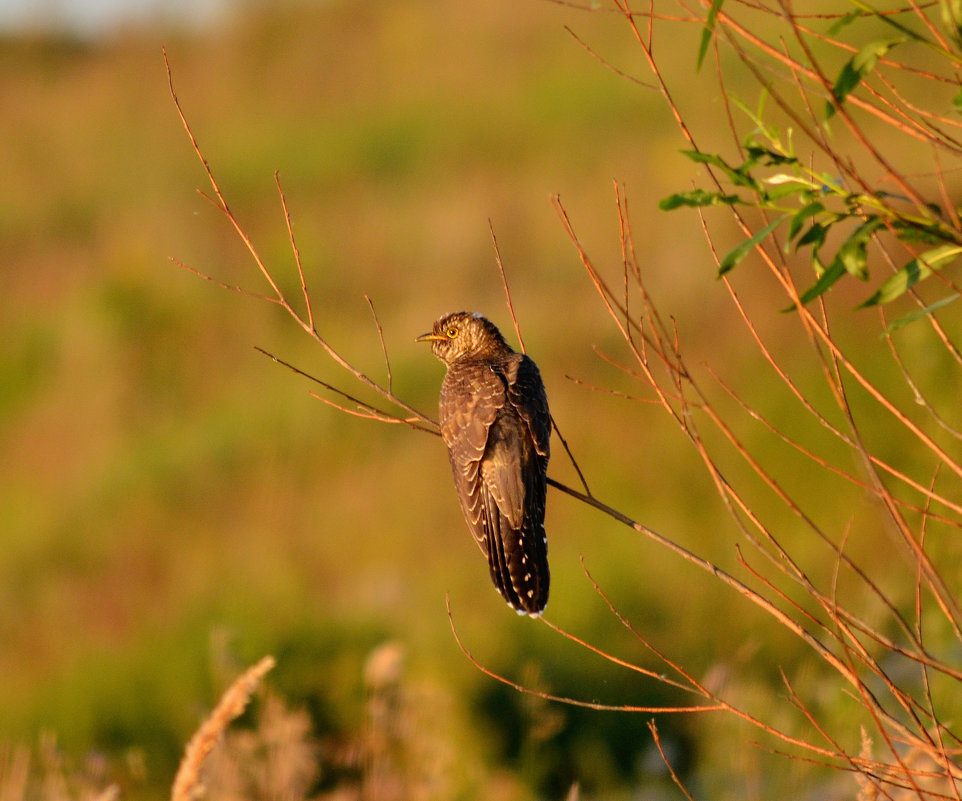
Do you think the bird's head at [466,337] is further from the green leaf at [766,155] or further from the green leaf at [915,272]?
the green leaf at [915,272]

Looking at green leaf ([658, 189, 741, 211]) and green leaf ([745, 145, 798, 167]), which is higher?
green leaf ([745, 145, 798, 167])

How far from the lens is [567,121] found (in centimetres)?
2533

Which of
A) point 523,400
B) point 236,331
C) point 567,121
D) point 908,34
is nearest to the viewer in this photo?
point 908,34

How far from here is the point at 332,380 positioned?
16.5 metres

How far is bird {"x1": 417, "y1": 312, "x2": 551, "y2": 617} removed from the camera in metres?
4.73

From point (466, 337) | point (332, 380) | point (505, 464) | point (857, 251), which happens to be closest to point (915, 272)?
point (857, 251)

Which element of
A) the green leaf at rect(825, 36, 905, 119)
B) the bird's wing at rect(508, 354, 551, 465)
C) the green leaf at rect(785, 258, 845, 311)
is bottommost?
the bird's wing at rect(508, 354, 551, 465)

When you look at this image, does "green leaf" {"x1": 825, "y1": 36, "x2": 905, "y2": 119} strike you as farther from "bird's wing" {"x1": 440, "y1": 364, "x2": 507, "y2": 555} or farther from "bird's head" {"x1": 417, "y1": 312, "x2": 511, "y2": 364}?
"bird's head" {"x1": 417, "y1": 312, "x2": 511, "y2": 364}

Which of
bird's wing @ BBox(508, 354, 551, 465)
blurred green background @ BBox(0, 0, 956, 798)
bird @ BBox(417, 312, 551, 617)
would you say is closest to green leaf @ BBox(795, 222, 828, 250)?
bird @ BBox(417, 312, 551, 617)

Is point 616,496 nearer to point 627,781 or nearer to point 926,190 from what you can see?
point 627,781

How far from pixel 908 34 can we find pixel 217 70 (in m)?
29.0

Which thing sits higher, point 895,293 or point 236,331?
point 895,293

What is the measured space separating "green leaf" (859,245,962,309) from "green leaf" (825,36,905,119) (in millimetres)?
379

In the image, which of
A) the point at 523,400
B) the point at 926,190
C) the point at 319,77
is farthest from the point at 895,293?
the point at 319,77
